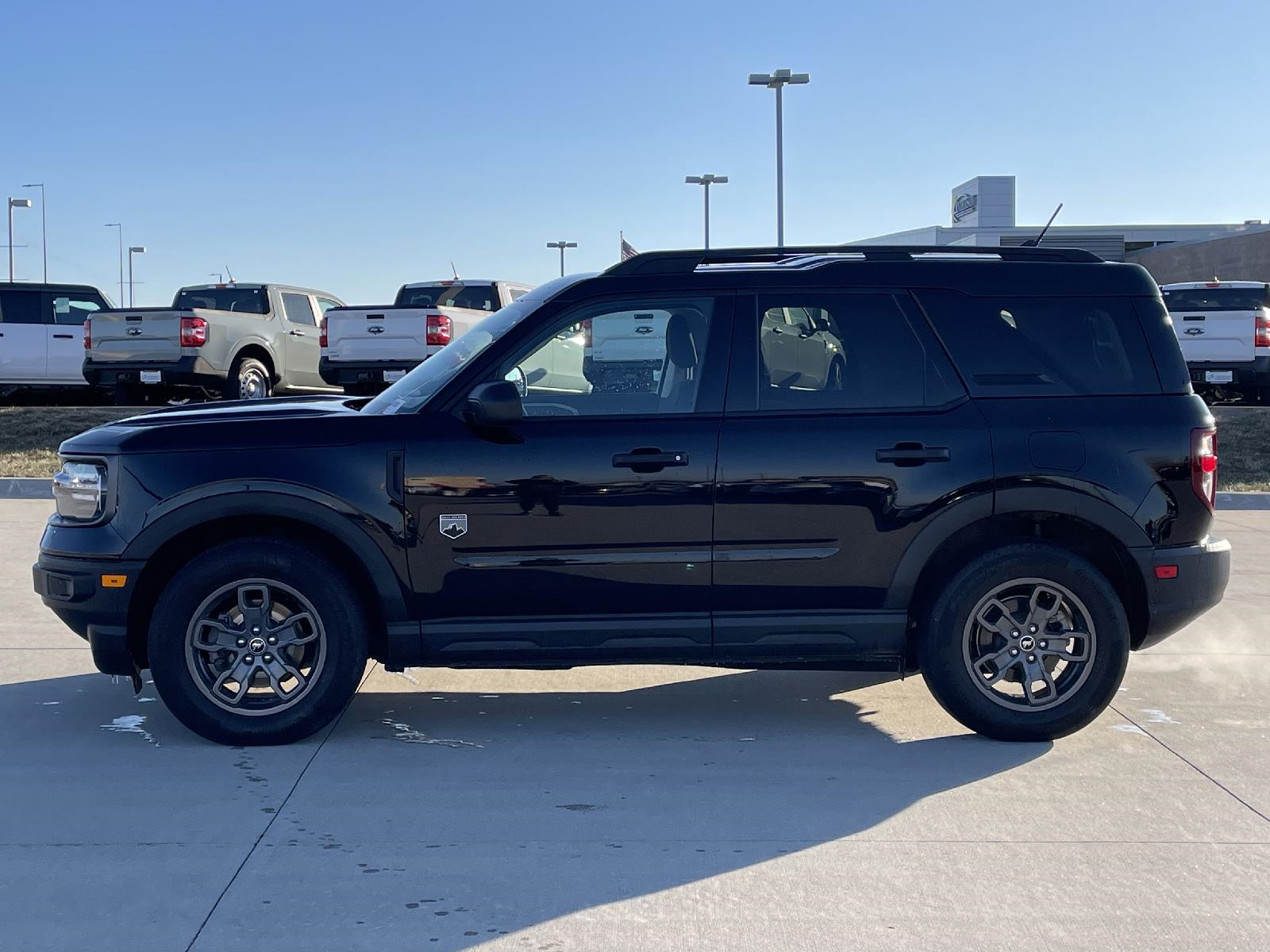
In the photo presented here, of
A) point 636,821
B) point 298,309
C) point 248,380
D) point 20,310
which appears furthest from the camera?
point 298,309

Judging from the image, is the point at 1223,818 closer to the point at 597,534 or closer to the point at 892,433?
the point at 892,433

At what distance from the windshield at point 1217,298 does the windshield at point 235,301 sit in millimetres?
13242

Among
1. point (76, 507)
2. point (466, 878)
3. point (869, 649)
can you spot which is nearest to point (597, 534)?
point (869, 649)

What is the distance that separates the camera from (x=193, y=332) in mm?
18031

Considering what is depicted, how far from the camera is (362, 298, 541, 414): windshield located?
562 cm

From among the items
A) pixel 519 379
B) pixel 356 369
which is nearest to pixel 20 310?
pixel 356 369

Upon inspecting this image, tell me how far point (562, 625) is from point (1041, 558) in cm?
191

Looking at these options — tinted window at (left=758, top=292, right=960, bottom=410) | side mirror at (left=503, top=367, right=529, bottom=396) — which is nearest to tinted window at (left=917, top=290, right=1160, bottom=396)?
tinted window at (left=758, top=292, right=960, bottom=410)

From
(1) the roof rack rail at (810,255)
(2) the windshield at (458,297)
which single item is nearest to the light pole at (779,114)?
(2) the windshield at (458,297)

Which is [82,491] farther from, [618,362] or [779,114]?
[779,114]

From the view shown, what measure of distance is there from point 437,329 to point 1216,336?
1096 centimetres

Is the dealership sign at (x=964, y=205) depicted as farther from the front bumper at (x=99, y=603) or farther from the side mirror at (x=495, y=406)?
the front bumper at (x=99, y=603)

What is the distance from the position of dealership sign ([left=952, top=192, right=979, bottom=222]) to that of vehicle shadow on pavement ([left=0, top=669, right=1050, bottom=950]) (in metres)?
56.3

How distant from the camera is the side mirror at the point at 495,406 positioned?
5301mm
